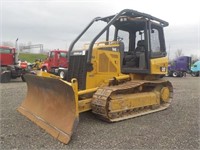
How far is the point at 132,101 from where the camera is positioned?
653 cm

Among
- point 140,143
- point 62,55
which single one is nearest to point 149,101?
point 140,143

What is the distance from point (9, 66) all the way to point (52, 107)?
12.4 meters

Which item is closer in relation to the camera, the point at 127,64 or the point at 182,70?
the point at 127,64

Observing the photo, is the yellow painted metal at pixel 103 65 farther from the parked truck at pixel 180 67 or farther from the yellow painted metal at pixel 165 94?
the parked truck at pixel 180 67

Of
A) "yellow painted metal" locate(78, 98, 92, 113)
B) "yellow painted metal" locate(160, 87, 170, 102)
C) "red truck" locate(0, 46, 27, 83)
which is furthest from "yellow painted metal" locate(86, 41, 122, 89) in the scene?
"red truck" locate(0, 46, 27, 83)

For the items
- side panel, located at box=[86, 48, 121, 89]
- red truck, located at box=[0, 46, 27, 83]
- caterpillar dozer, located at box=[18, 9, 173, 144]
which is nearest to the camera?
caterpillar dozer, located at box=[18, 9, 173, 144]

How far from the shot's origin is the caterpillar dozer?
5.48 m

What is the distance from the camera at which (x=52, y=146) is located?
4504 millimetres

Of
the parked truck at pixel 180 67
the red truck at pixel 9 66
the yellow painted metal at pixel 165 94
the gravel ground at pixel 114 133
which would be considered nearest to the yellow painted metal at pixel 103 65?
the gravel ground at pixel 114 133

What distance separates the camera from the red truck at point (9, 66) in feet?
53.5

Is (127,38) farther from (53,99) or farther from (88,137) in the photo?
(88,137)

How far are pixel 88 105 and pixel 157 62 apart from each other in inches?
106

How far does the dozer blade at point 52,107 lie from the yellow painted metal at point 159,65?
2919 mm

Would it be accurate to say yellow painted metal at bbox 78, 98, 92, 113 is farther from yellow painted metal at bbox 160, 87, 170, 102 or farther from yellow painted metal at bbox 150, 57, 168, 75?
yellow painted metal at bbox 160, 87, 170, 102
